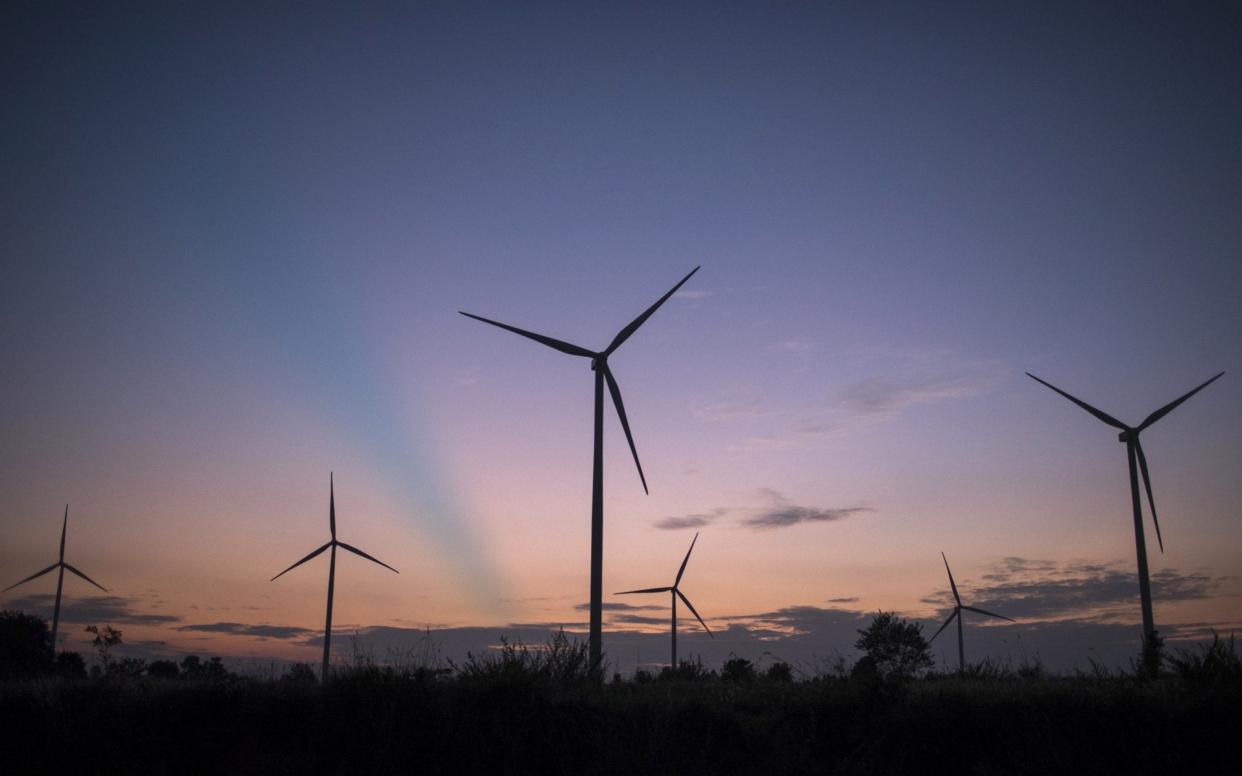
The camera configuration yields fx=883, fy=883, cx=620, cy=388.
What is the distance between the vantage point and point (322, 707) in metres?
21.8

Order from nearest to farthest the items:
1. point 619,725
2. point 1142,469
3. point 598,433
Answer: point 619,725 → point 598,433 → point 1142,469

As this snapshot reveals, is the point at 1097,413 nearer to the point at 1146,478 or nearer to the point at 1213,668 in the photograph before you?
the point at 1146,478

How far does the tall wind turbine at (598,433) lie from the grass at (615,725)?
436 cm

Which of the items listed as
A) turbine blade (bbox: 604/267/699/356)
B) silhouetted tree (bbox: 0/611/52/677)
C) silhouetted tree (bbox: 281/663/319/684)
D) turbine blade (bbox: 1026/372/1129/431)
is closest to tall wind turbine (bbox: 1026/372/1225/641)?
turbine blade (bbox: 1026/372/1129/431)

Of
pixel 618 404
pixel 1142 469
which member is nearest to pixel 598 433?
pixel 618 404

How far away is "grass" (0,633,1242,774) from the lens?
19.2m

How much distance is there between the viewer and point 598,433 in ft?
109

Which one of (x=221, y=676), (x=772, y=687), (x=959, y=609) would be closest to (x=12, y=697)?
(x=221, y=676)

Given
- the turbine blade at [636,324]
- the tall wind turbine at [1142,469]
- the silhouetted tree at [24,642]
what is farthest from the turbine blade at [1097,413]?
the silhouetted tree at [24,642]

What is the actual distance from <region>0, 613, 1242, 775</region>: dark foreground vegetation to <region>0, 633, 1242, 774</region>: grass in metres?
0.04

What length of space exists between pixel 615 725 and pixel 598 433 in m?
14.2

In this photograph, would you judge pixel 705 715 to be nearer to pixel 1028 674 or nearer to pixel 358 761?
pixel 358 761

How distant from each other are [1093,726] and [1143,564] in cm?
3090

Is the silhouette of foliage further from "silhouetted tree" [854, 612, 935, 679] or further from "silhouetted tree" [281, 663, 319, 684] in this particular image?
"silhouetted tree" [854, 612, 935, 679]
